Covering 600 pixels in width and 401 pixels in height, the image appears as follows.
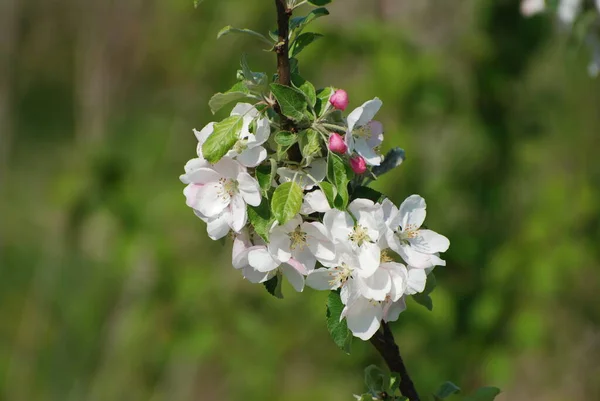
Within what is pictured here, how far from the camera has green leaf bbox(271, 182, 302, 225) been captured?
78cm

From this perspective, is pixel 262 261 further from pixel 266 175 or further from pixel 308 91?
pixel 308 91

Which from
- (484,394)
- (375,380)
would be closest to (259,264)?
(375,380)

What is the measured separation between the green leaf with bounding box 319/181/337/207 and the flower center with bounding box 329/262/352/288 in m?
Result: 0.07

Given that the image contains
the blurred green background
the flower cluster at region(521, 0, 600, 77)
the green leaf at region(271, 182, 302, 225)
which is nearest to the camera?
the green leaf at region(271, 182, 302, 225)

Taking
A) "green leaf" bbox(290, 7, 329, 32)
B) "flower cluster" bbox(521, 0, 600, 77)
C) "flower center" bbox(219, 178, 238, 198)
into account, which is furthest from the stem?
"flower cluster" bbox(521, 0, 600, 77)

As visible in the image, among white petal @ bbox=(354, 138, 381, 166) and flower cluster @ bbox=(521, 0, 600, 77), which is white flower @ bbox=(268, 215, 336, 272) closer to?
white petal @ bbox=(354, 138, 381, 166)

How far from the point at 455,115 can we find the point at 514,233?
47cm

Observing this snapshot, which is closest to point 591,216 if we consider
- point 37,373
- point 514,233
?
point 514,233

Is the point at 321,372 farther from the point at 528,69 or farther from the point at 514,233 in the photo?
the point at 528,69

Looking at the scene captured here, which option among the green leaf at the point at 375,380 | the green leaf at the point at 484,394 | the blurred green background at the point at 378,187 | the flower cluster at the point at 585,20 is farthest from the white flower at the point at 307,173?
the blurred green background at the point at 378,187

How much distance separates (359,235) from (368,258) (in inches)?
1.0

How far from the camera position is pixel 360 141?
34.4 inches

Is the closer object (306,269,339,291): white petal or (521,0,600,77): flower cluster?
(306,269,339,291): white petal

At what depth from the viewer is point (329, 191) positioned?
805mm
